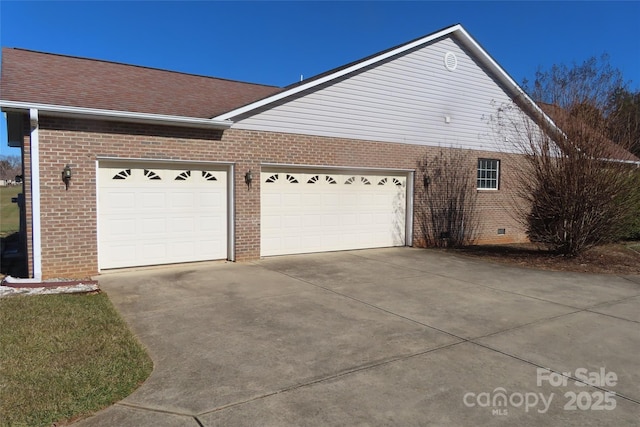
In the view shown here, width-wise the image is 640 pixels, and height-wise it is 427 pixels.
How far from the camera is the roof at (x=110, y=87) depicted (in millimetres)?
8266

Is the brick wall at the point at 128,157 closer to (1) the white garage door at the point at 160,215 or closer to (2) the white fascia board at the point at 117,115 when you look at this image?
(2) the white fascia board at the point at 117,115

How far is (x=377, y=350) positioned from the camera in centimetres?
467

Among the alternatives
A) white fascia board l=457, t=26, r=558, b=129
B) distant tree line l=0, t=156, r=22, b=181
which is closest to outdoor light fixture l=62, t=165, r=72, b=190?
white fascia board l=457, t=26, r=558, b=129

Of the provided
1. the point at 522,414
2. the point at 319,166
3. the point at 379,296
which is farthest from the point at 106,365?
the point at 319,166

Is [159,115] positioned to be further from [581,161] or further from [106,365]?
[581,161]

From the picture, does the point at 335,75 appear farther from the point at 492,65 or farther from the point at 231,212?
the point at 492,65

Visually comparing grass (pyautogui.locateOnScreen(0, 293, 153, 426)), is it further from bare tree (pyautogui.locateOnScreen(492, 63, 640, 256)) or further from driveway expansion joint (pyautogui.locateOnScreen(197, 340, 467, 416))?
bare tree (pyautogui.locateOnScreen(492, 63, 640, 256))

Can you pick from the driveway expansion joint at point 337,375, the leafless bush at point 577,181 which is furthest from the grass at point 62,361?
the leafless bush at point 577,181

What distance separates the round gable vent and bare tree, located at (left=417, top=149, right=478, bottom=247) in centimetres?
255

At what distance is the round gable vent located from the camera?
523 inches

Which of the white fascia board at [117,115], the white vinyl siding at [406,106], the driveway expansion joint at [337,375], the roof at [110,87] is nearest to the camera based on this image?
the driveway expansion joint at [337,375]

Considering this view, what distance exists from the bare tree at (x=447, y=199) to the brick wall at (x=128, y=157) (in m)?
2.05

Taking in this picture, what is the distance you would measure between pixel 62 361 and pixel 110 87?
732cm

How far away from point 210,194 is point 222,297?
3.57 metres
